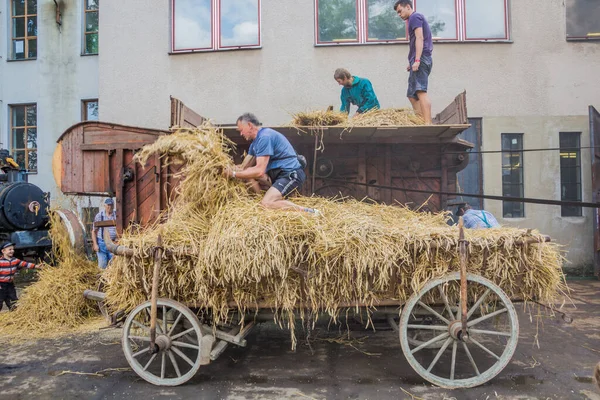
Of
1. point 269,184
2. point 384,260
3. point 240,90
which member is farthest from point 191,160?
point 240,90

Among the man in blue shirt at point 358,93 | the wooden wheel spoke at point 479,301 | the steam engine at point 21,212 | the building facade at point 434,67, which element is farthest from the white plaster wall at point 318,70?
the wooden wheel spoke at point 479,301

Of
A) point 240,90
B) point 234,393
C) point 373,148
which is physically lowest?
point 234,393

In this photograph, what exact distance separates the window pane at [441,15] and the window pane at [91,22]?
857 cm

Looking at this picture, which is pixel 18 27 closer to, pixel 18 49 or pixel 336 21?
pixel 18 49

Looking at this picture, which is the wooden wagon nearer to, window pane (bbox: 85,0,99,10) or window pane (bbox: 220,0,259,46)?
window pane (bbox: 220,0,259,46)

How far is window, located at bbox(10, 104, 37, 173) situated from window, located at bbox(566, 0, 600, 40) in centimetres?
1350

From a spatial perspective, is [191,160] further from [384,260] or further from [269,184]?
[384,260]

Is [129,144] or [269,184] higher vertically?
[129,144]

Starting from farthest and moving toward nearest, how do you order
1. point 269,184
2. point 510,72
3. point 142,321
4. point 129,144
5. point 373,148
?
point 510,72 → point 373,148 → point 129,144 → point 269,184 → point 142,321

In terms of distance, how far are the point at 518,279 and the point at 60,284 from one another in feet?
18.7

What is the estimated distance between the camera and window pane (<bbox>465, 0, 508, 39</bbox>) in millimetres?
9000

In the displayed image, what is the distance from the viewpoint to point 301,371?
13.4 feet

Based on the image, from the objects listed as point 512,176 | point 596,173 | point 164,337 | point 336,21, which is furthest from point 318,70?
point 164,337

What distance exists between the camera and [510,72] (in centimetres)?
895
